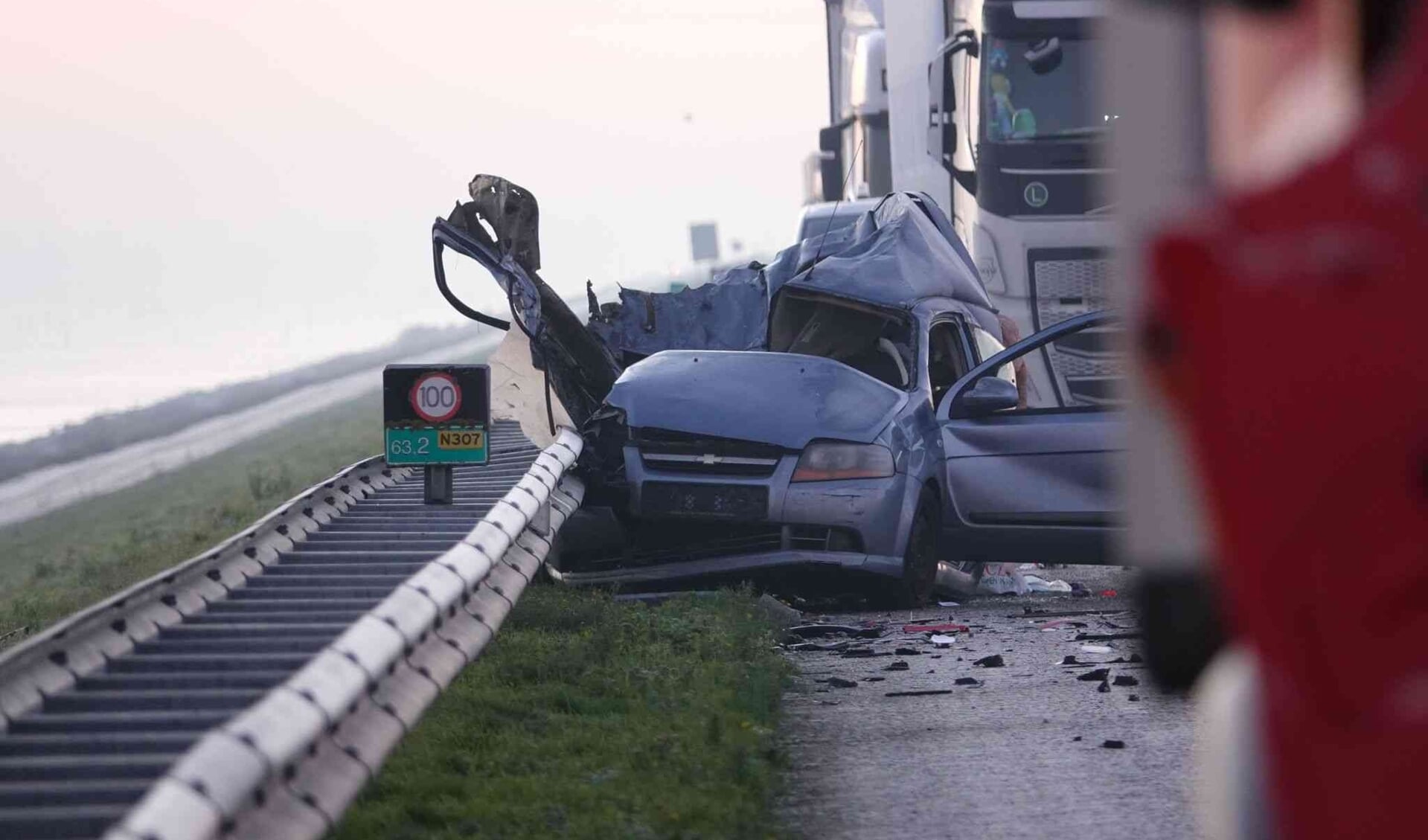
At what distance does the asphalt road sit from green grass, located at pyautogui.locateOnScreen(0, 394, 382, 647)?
5711 millimetres

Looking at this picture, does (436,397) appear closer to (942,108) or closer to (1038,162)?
(1038,162)

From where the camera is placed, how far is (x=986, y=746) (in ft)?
23.6

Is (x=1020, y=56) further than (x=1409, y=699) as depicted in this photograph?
Yes

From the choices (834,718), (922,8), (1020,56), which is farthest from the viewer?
(922,8)

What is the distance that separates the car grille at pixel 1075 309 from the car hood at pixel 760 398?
474 centimetres

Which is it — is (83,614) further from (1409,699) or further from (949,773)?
(1409,699)

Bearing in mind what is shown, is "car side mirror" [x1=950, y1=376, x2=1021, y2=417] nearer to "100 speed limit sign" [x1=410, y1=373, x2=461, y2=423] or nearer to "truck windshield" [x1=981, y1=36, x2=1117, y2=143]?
"100 speed limit sign" [x1=410, y1=373, x2=461, y2=423]

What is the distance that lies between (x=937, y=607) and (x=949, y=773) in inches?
183

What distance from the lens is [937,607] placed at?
11.4m

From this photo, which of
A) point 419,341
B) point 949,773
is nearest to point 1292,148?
point 949,773

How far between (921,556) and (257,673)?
17.9ft

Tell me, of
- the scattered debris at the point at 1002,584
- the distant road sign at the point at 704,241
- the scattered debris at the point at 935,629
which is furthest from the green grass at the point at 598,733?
the distant road sign at the point at 704,241

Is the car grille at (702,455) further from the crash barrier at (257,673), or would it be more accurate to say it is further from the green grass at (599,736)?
the crash barrier at (257,673)

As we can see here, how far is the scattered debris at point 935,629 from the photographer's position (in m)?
10.2
